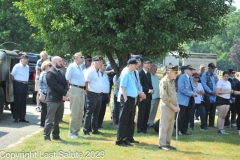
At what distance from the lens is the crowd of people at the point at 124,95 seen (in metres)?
10.1

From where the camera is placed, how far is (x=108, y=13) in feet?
43.5

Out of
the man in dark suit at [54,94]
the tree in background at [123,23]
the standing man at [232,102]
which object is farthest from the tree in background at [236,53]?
the man in dark suit at [54,94]

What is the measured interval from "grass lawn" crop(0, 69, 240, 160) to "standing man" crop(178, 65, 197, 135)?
0.52 metres

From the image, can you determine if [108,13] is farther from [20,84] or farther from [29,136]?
[29,136]

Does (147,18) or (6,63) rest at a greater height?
(147,18)

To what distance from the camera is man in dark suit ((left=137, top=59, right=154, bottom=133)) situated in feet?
42.0

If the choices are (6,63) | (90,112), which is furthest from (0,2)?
(90,112)

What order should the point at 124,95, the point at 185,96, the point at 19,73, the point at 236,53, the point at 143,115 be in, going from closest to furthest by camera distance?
the point at 124,95
the point at 185,96
the point at 143,115
the point at 19,73
the point at 236,53

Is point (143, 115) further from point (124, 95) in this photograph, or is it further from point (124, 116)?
point (124, 95)

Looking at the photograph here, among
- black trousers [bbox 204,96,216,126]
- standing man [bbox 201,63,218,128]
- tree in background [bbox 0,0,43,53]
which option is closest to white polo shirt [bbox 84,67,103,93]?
standing man [bbox 201,63,218,128]

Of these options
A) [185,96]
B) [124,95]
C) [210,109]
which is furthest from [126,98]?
[210,109]

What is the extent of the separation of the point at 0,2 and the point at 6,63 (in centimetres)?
3054

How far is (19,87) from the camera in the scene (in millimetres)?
13719

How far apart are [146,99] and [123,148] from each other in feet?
11.1
